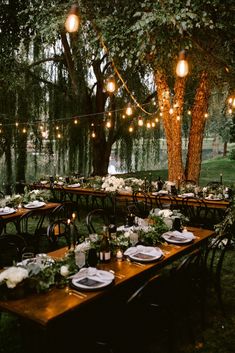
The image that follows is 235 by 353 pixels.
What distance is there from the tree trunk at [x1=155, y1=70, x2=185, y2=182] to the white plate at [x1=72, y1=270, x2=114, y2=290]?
6.34 metres

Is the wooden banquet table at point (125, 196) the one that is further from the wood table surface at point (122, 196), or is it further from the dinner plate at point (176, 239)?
the dinner plate at point (176, 239)

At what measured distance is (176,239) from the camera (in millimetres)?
4082

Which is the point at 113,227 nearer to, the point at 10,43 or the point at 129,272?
the point at 129,272

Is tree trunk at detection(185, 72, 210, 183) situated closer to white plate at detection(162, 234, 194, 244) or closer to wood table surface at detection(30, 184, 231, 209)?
wood table surface at detection(30, 184, 231, 209)

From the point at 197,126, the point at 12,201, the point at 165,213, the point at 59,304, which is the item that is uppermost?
the point at 197,126

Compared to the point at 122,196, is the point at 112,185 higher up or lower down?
higher up

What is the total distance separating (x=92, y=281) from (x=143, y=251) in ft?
2.86

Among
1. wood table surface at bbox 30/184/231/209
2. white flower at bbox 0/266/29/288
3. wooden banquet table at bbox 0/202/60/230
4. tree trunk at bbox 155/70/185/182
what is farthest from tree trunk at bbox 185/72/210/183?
white flower at bbox 0/266/29/288

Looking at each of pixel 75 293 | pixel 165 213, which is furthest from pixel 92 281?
pixel 165 213

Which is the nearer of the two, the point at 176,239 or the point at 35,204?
the point at 176,239

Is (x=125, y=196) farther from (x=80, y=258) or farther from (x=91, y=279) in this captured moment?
(x=91, y=279)

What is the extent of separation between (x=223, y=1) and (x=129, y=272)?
4.77m

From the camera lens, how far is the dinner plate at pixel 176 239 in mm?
3973

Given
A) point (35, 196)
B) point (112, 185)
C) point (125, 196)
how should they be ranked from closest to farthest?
1. point (35, 196)
2. point (125, 196)
3. point (112, 185)
